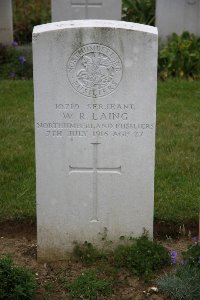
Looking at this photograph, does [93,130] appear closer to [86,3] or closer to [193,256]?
[193,256]

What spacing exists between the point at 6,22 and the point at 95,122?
296 inches

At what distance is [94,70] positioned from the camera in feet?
14.2

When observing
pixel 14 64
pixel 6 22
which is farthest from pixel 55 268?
pixel 6 22

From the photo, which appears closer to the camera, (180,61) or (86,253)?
(86,253)

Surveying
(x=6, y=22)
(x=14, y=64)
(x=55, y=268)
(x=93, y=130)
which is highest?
(x=6, y=22)

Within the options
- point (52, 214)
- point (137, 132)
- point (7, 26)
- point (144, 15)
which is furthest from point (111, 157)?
point (144, 15)

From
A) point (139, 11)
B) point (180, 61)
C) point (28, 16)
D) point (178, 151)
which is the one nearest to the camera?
point (178, 151)

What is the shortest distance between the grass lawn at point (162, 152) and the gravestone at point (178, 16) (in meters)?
1.88

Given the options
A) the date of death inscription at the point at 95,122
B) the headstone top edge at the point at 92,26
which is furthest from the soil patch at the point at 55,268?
the headstone top edge at the point at 92,26

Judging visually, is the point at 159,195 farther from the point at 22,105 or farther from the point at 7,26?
the point at 7,26

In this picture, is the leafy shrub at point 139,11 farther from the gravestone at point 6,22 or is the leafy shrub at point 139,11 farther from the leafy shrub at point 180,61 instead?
the gravestone at point 6,22

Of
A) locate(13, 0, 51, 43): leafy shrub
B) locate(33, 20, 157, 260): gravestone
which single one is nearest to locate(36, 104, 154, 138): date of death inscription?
locate(33, 20, 157, 260): gravestone

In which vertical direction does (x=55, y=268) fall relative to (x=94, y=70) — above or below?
below

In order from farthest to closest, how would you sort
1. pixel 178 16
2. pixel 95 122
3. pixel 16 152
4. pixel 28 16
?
1. pixel 28 16
2. pixel 178 16
3. pixel 16 152
4. pixel 95 122
